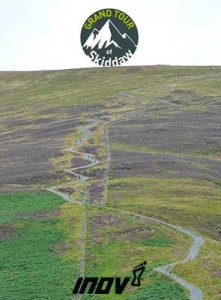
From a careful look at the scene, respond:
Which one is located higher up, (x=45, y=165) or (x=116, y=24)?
(x=116, y=24)

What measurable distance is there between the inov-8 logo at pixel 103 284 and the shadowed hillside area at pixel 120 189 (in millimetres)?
906

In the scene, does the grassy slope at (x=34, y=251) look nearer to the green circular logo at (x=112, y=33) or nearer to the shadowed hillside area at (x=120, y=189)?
the shadowed hillside area at (x=120, y=189)

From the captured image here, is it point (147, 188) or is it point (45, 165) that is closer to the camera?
point (147, 188)

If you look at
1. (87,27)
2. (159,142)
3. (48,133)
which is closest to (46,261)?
(159,142)

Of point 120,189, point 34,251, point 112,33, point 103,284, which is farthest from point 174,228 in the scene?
point 112,33

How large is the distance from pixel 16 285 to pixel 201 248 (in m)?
21.8

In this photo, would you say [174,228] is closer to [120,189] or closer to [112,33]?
[120,189]

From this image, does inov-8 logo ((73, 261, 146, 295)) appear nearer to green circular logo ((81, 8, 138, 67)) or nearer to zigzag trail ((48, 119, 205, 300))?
zigzag trail ((48, 119, 205, 300))

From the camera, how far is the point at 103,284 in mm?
61000

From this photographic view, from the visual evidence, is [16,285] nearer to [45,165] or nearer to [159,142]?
[45,165]

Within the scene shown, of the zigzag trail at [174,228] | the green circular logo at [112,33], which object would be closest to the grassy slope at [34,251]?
the zigzag trail at [174,228]

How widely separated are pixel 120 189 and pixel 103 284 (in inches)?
1603

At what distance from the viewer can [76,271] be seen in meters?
65.6

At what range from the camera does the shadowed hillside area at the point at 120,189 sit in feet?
216
